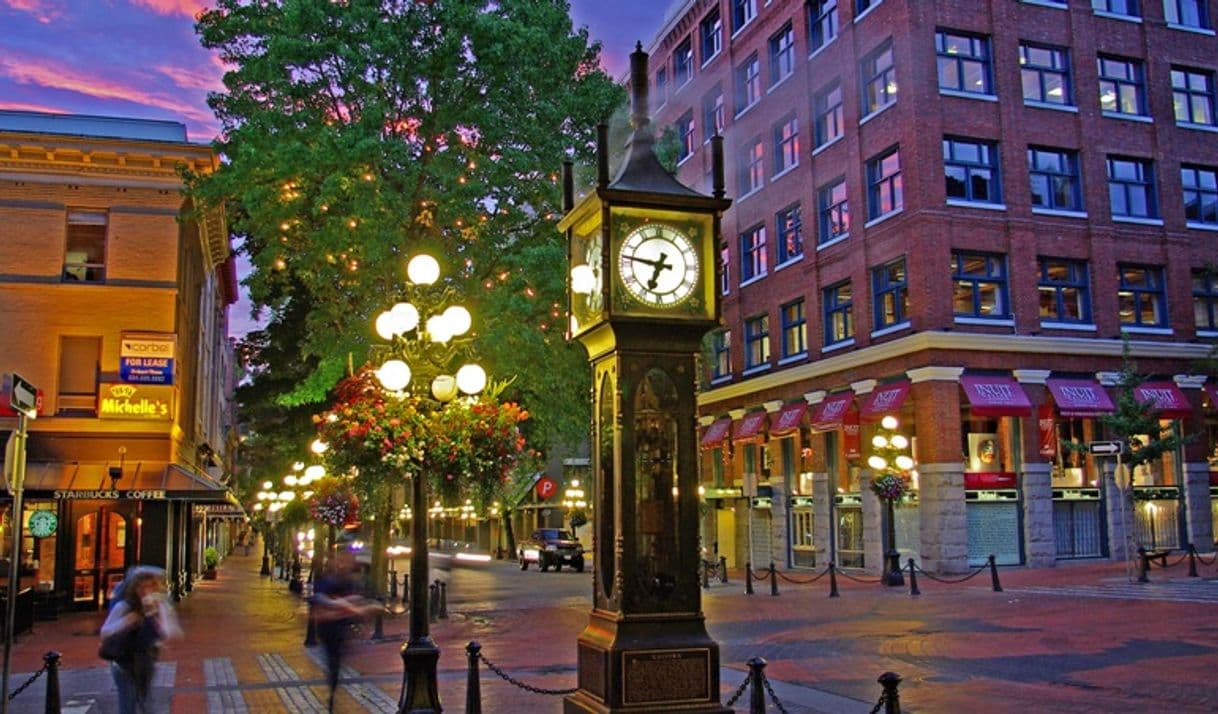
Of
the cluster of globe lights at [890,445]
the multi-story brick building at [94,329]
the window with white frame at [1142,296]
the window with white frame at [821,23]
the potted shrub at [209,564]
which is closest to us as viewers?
the multi-story brick building at [94,329]

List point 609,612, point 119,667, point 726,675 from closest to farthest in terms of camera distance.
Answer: point 609,612
point 119,667
point 726,675

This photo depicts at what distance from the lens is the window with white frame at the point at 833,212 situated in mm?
36469

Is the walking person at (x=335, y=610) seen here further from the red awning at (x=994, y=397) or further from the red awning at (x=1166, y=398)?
the red awning at (x=1166, y=398)

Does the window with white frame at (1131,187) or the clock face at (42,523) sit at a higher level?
the window with white frame at (1131,187)

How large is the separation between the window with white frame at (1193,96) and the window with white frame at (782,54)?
12750mm

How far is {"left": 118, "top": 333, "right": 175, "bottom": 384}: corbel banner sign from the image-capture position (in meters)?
26.5

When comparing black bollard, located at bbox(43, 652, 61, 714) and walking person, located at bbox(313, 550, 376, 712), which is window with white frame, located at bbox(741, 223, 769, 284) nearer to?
walking person, located at bbox(313, 550, 376, 712)

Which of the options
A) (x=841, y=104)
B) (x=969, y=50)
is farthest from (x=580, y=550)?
(x=969, y=50)

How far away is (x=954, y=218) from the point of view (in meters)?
31.9

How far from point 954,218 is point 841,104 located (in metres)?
6.91

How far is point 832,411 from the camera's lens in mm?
34875

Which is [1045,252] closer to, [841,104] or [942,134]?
[942,134]

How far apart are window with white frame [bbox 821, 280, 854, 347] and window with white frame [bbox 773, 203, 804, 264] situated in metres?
2.35

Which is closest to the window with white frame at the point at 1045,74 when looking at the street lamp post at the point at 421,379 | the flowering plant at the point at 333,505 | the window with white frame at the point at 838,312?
the window with white frame at the point at 838,312
